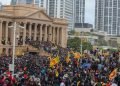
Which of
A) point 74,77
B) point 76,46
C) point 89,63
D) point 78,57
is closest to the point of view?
point 74,77

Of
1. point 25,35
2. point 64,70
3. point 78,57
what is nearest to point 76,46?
point 25,35

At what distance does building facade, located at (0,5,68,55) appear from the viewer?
3167 inches

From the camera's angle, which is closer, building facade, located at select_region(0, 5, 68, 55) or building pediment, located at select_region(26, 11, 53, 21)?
building facade, located at select_region(0, 5, 68, 55)

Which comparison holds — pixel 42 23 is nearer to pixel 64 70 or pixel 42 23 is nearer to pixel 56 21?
pixel 56 21

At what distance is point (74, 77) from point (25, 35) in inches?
2220

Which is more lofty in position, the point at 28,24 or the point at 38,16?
the point at 38,16

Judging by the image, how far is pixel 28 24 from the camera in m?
83.8

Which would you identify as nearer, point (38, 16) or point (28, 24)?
point (28, 24)

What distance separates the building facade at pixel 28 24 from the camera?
80438mm

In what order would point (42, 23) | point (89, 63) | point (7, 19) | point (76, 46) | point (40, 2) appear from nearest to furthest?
point (89, 63) → point (7, 19) → point (42, 23) → point (76, 46) → point (40, 2)

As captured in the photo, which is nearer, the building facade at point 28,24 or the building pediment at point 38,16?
the building facade at point 28,24

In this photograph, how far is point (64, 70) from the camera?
31.6 meters

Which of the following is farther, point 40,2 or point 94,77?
point 40,2

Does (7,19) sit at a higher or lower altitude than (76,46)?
higher
